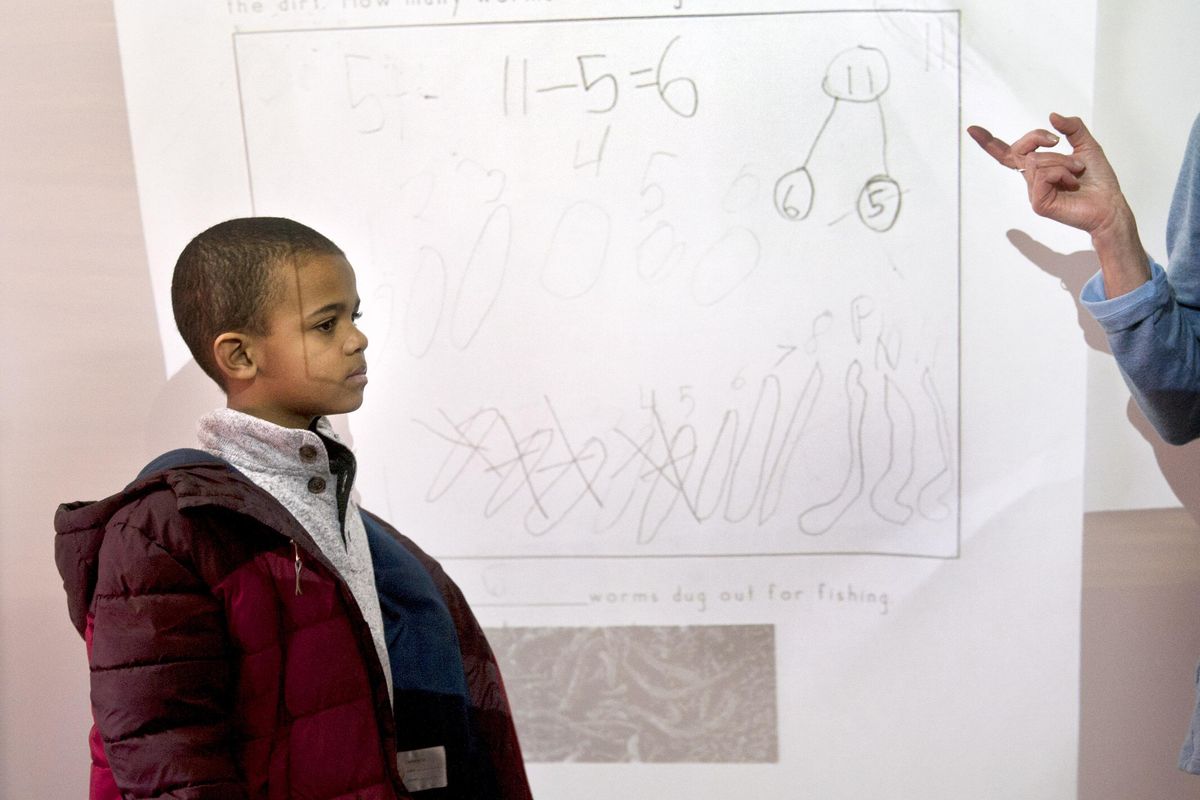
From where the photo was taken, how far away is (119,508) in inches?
34.0

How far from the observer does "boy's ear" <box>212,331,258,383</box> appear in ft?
2.98

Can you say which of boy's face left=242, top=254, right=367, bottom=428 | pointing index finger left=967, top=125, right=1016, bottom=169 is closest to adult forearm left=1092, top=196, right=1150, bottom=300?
pointing index finger left=967, top=125, right=1016, bottom=169

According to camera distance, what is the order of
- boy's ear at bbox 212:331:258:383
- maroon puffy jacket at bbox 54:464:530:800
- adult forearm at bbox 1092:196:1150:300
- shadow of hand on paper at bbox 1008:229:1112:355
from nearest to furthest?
maroon puffy jacket at bbox 54:464:530:800, boy's ear at bbox 212:331:258:383, adult forearm at bbox 1092:196:1150:300, shadow of hand on paper at bbox 1008:229:1112:355

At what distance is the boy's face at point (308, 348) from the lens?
911 mm

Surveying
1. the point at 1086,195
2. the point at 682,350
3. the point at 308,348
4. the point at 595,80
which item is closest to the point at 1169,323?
the point at 1086,195

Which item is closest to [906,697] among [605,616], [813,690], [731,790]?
[813,690]

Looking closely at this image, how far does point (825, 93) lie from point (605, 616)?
740 mm

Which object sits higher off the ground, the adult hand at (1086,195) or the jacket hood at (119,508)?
the adult hand at (1086,195)

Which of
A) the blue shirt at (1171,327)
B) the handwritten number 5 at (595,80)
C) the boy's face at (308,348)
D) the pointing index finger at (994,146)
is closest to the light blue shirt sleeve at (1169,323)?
the blue shirt at (1171,327)

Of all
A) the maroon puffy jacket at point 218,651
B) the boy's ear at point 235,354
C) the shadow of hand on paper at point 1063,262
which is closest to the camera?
the maroon puffy jacket at point 218,651

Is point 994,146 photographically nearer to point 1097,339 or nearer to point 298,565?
point 1097,339

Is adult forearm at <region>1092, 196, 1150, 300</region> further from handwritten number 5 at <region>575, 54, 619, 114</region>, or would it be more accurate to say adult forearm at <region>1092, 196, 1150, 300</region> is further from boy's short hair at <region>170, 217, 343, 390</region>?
boy's short hair at <region>170, 217, 343, 390</region>

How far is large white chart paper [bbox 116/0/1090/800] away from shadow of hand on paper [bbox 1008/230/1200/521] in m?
0.06

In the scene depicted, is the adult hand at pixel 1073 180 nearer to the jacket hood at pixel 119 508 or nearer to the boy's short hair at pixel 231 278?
the boy's short hair at pixel 231 278
